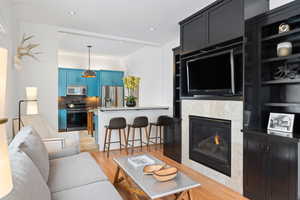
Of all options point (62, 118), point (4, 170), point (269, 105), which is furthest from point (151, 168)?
point (62, 118)

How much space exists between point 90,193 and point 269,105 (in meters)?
2.46

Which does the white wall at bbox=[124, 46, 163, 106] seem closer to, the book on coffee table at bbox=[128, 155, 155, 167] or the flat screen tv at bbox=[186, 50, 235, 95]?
the flat screen tv at bbox=[186, 50, 235, 95]

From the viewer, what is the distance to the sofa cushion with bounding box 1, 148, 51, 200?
981 millimetres

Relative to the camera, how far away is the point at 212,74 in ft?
9.88

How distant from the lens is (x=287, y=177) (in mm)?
1968

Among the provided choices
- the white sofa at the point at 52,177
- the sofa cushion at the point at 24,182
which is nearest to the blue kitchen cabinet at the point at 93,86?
the white sofa at the point at 52,177

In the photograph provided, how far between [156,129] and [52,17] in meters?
3.52

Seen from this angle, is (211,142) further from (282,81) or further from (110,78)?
(110,78)

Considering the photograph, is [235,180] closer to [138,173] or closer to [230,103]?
[230,103]

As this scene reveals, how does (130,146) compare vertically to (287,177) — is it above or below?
below

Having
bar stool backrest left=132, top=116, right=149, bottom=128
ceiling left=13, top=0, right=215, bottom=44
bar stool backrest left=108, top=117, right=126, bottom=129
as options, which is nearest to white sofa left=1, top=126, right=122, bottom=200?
bar stool backrest left=108, top=117, right=126, bottom=129

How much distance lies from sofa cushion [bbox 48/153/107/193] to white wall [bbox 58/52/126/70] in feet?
17.5

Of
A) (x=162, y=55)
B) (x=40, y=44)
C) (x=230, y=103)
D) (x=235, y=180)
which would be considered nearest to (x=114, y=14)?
(x=40, y=44)

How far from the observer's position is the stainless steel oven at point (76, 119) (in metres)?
6.75
